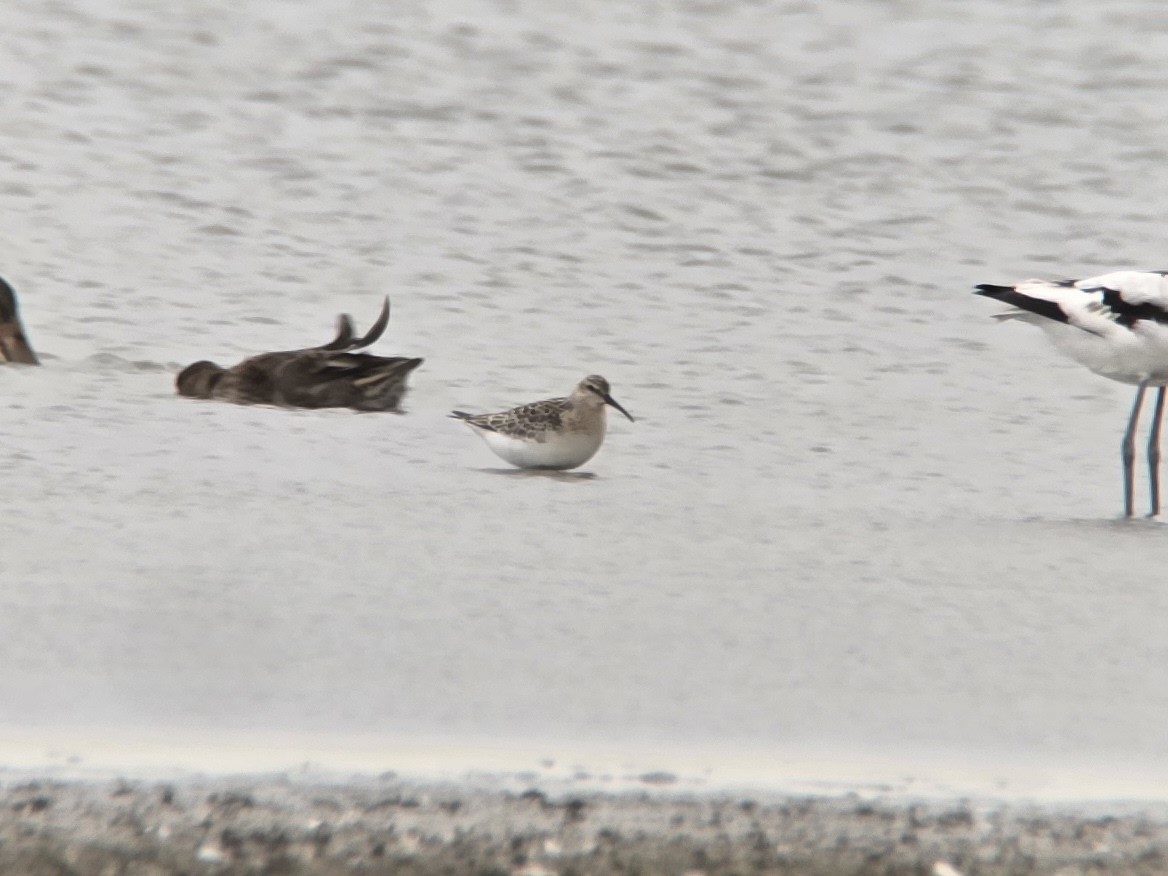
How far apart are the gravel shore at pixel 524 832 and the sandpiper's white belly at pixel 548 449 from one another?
4133 mm

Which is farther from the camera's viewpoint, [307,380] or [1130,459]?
[307,380]

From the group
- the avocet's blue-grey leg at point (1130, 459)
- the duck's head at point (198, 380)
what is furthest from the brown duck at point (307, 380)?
the avocet's blue-grey leg at point (1130, 459)

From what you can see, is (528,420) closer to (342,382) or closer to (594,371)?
(342,382)

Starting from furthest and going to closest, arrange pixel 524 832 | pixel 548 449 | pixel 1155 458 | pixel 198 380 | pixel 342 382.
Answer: pixel 342 382
pixel 198 380
pixel 1155 458
pixel 548 449
pixel 524 832

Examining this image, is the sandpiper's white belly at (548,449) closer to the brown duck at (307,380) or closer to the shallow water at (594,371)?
the shallow water at (594,371)

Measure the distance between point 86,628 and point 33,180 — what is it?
31.1 feet

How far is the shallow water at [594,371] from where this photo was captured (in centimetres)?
505

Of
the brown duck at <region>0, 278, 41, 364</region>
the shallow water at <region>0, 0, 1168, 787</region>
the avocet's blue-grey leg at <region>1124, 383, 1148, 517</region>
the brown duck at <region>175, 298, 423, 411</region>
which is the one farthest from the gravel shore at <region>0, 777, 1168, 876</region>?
the brown duck at <region>0, 278, 41, 364</region>

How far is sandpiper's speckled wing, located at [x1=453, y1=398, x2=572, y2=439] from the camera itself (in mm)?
8281

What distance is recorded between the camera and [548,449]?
8.28 metres

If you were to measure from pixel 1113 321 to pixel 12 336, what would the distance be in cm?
545

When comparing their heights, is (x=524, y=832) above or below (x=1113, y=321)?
→ below

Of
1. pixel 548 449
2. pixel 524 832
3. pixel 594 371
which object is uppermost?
pixel 594 371

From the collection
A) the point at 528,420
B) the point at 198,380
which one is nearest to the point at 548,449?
the point at 528,420
